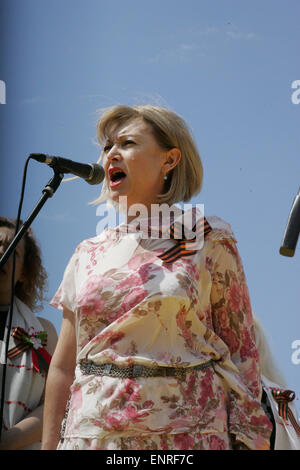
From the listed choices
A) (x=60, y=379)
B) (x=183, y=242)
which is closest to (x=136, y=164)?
(x=183, y=242)

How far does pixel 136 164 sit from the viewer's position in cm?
189

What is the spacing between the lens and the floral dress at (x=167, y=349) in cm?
145

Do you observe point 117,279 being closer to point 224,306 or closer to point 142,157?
point 224,306

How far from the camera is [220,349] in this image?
160cm

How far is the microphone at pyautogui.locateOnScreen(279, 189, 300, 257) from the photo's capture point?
1.09m

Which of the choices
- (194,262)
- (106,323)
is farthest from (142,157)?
(106,323)

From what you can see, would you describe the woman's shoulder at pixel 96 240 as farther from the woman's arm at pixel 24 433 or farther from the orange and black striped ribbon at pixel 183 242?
the woman's arm at pixel 24 433

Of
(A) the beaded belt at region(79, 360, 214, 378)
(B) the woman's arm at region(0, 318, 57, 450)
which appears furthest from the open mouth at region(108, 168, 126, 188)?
(B) the woman's arm at region(0, 318, 57, 450)

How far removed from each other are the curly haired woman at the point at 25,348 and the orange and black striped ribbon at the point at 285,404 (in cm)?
83

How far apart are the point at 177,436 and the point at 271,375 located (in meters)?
1.58

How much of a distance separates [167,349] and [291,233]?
20.6 inches

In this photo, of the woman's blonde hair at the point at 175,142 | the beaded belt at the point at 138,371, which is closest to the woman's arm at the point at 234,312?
the beaded belt at the point at 138,371

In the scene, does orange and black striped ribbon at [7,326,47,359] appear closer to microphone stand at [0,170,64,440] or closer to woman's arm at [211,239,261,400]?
microphone stand at [0,170,64,440]
